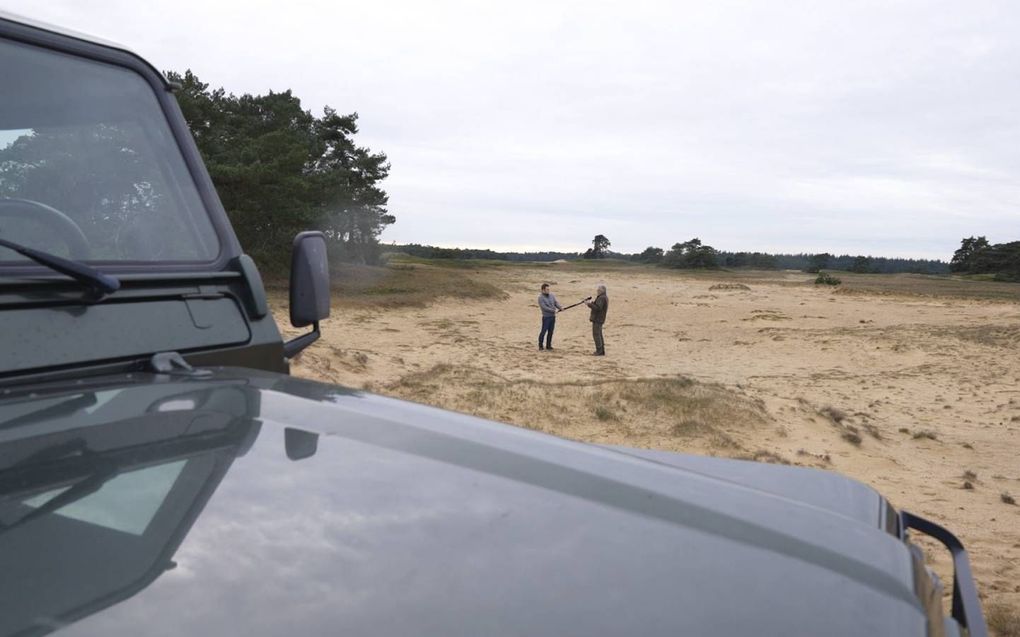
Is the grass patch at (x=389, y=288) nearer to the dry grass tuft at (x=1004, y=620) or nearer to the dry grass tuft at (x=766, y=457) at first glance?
the dry grass tuft at (x=766, y=457)

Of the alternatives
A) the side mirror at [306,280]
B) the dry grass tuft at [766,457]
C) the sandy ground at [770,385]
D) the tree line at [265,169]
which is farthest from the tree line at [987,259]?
the side mirror at [306,280]

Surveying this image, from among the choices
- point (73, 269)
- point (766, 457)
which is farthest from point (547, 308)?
point (73, 269)

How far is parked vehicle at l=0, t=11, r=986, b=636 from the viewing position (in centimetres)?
87

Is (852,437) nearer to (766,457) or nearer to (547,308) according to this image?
(766,457)

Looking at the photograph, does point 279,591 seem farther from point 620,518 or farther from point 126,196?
point 126,196

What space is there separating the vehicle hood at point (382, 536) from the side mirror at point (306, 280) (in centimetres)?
85

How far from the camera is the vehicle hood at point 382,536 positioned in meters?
0.86

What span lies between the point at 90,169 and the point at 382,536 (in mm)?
1552

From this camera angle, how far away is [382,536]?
102cm

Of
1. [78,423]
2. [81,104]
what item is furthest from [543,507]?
[81,104]

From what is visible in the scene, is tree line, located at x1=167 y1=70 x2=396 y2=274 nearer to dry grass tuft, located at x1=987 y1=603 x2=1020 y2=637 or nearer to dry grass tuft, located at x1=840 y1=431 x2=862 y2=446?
dry grass tuft, located at x1=840 y1=431 x2=862 y2=446

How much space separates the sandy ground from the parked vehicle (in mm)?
4429

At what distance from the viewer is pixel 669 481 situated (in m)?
1.32

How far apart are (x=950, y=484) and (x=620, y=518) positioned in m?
7.94
